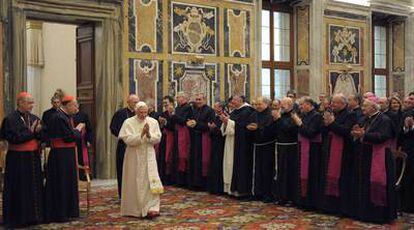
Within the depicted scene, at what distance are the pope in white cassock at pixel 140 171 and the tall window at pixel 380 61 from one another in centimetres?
1022

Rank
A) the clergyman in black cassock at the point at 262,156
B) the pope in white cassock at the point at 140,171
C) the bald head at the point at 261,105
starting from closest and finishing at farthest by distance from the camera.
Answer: the pope in white cassock at the point at 140,171, the clergyman in black cassock at the point at 262,156, the bald head at the point at 261,105

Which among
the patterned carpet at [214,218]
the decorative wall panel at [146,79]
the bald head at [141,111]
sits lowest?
the patterned carpet at [214,218]

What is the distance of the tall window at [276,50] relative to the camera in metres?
13.4

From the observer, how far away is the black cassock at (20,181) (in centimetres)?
668

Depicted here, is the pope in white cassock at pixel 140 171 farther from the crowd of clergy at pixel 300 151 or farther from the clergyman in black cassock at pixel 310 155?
the clergyman in black cassock at pixel 310 155

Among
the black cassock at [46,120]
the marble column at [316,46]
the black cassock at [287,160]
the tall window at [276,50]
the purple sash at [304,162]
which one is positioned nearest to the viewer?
the black cassock at [46,120]

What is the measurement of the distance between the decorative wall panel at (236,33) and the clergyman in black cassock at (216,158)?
10.0 feet

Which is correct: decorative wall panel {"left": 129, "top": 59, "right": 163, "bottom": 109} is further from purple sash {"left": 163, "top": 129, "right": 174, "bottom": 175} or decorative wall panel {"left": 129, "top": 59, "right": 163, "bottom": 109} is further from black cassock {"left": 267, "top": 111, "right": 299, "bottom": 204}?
black cassock {"left": 267, "top": 111, "right": 299, "bottom": 204}

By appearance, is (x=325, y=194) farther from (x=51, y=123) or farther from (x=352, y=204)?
(x=51, y=123)

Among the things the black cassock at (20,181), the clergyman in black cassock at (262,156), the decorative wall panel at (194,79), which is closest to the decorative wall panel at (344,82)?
the decorative wall panel at (194,79)

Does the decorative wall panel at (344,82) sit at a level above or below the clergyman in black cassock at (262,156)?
above

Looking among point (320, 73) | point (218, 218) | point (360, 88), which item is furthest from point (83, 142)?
point (360, 88)

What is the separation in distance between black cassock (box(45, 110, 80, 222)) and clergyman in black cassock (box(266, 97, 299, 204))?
2.86m

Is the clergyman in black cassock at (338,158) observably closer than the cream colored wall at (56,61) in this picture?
Yes
